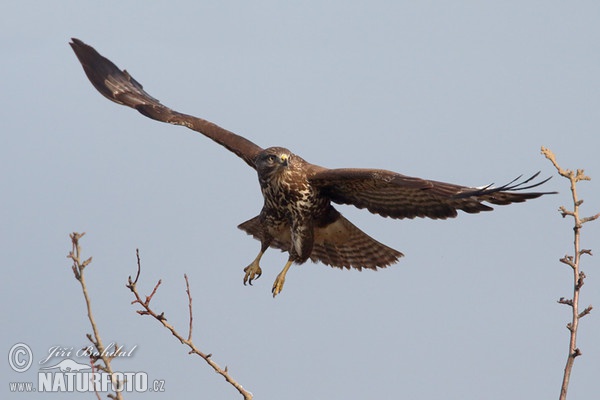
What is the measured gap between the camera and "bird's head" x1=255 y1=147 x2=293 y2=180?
8172 mm

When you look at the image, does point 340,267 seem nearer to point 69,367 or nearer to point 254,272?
point 254,272

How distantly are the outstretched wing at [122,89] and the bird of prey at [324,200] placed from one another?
2 cm

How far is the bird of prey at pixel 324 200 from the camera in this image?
287 inches

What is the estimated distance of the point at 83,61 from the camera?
36.8ft

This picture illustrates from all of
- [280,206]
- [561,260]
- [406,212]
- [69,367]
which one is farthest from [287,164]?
[561,260]

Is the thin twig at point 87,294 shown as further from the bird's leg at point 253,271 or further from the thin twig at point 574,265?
the bird's leg at point 253,271

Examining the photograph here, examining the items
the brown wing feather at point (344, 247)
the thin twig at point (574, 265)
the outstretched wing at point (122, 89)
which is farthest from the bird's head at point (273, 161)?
the thin twig at point (574, 265)

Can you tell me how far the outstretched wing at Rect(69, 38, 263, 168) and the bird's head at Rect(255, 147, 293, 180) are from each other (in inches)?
49.8

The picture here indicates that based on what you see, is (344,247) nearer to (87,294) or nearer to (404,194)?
(404,194)

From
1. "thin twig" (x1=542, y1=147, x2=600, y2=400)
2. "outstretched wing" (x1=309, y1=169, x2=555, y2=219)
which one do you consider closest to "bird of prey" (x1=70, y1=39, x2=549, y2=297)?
"outstretched wing" (x1=309, y1=169, x2=555, y2=219)

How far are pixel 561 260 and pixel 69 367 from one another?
9.62ft

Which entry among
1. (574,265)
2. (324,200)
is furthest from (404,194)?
(574,265)

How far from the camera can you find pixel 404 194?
7.91 m

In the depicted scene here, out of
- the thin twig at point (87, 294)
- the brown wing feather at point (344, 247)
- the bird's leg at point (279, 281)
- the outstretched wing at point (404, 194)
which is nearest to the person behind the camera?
the thin twig at point (87, 294)
